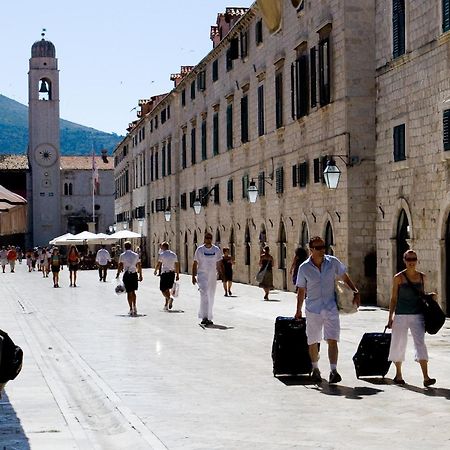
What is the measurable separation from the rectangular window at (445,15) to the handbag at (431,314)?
10061 millimetres

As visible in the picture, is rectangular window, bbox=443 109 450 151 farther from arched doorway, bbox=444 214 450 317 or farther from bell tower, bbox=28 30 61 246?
bell tower, bbox=28 30 61 246

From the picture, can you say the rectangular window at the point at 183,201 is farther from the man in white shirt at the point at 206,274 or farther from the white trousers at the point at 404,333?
the white trousers at the point at 404,333

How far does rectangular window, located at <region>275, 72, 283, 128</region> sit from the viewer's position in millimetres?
32062

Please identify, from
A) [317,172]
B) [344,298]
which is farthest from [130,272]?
[344,298]

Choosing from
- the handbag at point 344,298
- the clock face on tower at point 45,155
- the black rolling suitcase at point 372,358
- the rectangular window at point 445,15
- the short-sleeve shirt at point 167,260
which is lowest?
the black rolling suitcase at point 372,358

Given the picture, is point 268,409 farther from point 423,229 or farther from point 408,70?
point 408,70

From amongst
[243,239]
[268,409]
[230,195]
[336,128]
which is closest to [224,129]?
[230,195]

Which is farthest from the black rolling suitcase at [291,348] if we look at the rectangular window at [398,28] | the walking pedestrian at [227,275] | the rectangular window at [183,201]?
the rectangular window at [183,201]

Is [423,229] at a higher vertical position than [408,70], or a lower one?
lower

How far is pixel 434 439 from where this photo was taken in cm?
777

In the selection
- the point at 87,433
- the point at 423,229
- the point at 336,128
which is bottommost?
the point at 87,433

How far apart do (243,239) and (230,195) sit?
2805mm

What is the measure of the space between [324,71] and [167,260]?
7.71 m

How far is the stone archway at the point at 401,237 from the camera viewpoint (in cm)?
→ 2291
